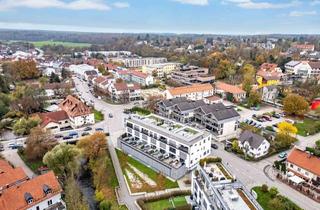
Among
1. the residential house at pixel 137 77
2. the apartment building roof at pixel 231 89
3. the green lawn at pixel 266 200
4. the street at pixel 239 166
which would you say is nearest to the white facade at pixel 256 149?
the street at pixel 239 166

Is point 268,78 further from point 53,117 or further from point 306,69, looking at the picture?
point 53,117

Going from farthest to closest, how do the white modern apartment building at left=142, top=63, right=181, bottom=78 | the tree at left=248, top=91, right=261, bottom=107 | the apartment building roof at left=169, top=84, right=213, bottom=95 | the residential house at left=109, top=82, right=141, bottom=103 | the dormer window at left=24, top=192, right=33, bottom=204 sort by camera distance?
the white modern apartment building at left=142, top=63, right=181, bottom=78, the residential house at left=109, top=82, right=141, bottom=103, the apartment building roof at left=169, top=84, right=213, bottom=95, the tree at left=248, top=91, right=261, bottom=107, the dormer window at left=24, top=192, right=33, bottom=204

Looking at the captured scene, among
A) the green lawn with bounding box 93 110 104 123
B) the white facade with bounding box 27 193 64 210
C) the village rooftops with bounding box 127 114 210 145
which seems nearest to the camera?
the white facade with bounding box 27 193 64 210

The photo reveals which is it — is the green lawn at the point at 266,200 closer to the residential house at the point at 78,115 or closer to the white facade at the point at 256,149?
the white facade at the point at 256,149

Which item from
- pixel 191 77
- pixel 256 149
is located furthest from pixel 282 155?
pixel 191 77

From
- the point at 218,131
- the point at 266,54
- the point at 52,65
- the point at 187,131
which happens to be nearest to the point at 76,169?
the point at 187,131

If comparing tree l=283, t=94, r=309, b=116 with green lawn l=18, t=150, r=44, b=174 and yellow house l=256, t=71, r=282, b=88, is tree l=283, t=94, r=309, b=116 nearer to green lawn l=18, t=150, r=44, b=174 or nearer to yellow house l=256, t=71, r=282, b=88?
yellow house l=256, t=71, r=282, b=88

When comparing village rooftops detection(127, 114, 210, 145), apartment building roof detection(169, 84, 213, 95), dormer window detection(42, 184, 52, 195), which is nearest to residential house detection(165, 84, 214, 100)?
apartment building roof detection(169, 84, 213, 95)

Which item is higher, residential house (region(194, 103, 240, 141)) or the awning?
residential house (region(194, 103, 240, 141))
